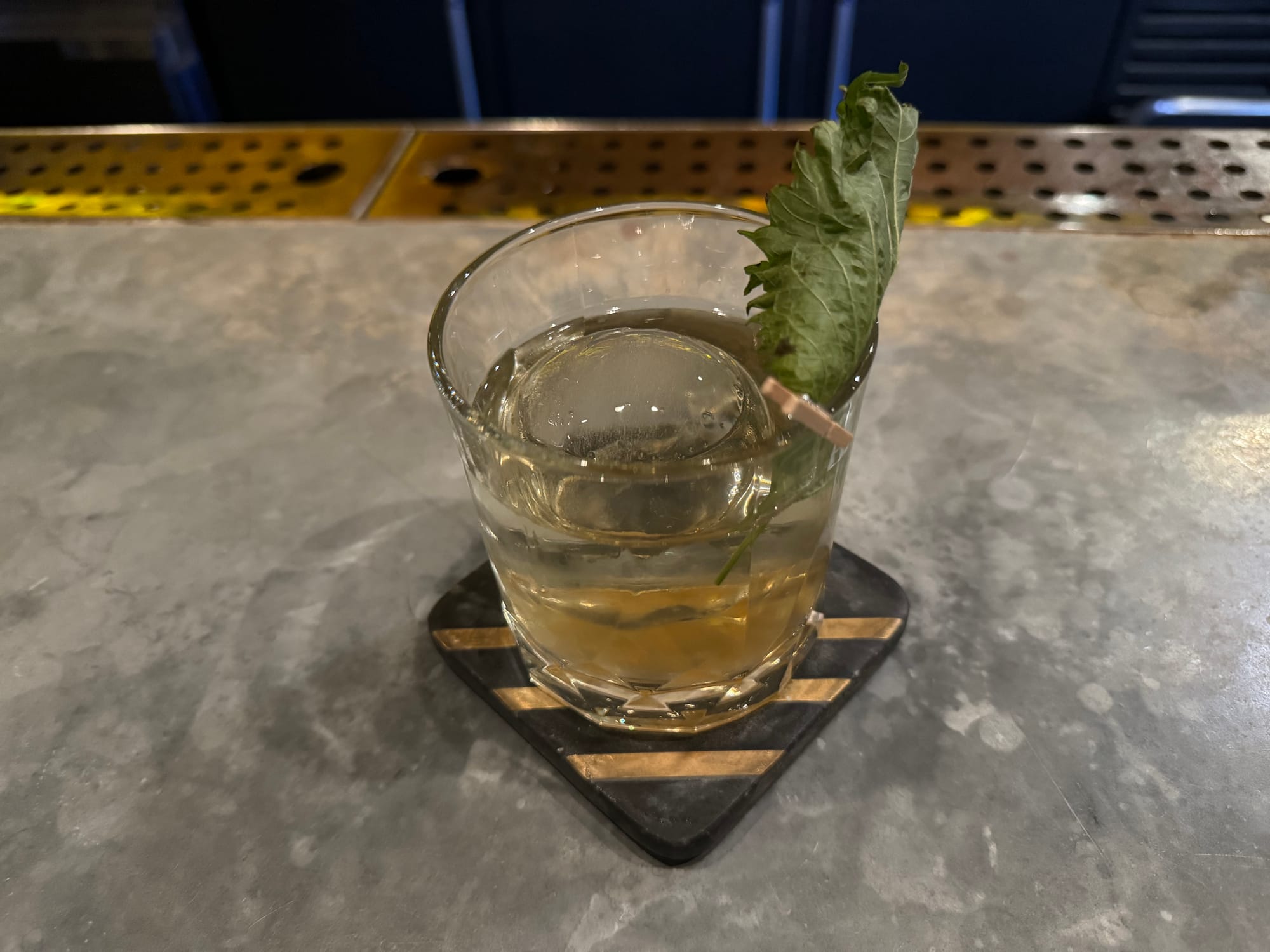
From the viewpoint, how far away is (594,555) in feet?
1.79

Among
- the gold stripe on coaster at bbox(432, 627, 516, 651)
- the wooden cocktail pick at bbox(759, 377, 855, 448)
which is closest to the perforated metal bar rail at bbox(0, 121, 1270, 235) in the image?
the gold stripe on coaster at bbox(432, 627, 516, 651)

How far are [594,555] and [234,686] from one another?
0.33 m

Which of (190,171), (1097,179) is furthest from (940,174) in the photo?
(190,171)

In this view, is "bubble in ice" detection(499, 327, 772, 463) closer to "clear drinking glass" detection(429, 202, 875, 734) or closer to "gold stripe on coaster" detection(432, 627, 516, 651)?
"clear drinking glass" detection(429, 202, 875, 734)

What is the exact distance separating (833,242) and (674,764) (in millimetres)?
346

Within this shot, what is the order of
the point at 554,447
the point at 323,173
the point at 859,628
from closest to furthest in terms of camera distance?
the point at 554,447, the point at 859,628, the point at 323,173

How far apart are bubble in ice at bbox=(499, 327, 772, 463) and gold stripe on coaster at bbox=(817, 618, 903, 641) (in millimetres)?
188

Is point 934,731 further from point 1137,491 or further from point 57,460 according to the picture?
point 57,460

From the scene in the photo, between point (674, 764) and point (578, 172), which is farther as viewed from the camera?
point (578, 172)

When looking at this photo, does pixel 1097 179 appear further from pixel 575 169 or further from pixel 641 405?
pixel 641 405

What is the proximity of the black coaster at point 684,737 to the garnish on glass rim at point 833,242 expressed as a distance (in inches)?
8.3

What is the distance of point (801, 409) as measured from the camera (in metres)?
0.46

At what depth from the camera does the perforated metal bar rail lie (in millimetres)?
1181

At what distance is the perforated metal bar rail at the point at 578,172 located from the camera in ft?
3.87
